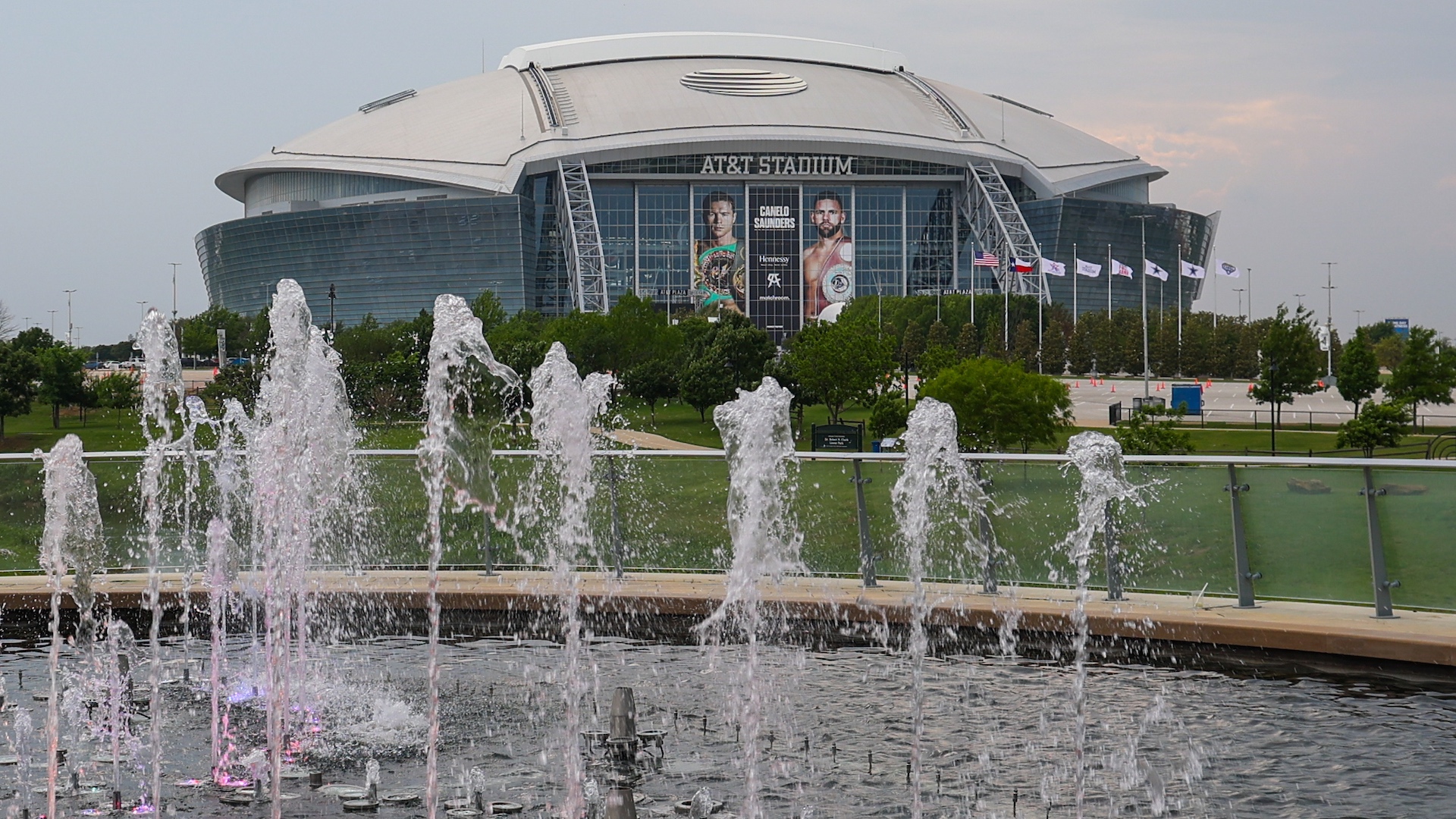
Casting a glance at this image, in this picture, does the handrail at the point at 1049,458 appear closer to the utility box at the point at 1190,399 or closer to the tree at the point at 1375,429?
the tree at the point at 1375,429

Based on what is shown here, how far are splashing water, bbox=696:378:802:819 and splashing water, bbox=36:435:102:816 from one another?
11.8 feet

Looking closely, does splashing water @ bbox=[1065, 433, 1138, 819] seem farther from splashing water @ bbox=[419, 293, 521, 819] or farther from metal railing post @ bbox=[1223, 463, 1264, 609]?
splashing water @ bbox=[419, 293, 521, 819]

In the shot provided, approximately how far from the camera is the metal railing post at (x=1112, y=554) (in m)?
9.62

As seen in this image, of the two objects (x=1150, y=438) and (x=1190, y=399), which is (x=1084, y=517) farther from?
(x=1190, y=399)

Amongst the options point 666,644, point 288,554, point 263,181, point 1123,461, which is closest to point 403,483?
point 288,554

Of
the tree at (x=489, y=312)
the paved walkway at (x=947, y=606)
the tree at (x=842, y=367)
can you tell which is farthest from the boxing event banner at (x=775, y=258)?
the paved walkway at (x=947, y=606)

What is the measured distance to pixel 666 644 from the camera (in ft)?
31.3

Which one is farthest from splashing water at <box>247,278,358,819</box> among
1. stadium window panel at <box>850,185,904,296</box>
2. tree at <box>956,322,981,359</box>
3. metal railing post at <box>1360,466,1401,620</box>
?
stadium window panel at <box>850,185,904,296</box>

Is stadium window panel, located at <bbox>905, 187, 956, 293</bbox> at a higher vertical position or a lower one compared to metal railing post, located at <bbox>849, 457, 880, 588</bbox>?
higher

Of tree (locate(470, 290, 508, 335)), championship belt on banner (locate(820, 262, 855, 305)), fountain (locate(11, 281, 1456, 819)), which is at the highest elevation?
championship belt on banner (locate(820, 262, 855, 305))

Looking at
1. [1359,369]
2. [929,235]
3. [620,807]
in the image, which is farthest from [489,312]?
[620,807]

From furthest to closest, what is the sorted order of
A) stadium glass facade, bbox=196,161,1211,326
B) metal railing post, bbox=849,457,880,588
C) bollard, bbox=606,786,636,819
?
stadium glass facade, bbox=196,161,1211,326
metal railing post, bbox=849,457,880,588
bollard, bbox=606,786,636,819

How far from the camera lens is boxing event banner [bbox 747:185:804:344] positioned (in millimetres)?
97062

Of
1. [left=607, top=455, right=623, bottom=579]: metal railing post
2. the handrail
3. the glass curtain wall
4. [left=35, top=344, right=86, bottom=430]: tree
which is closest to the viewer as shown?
the handrail
